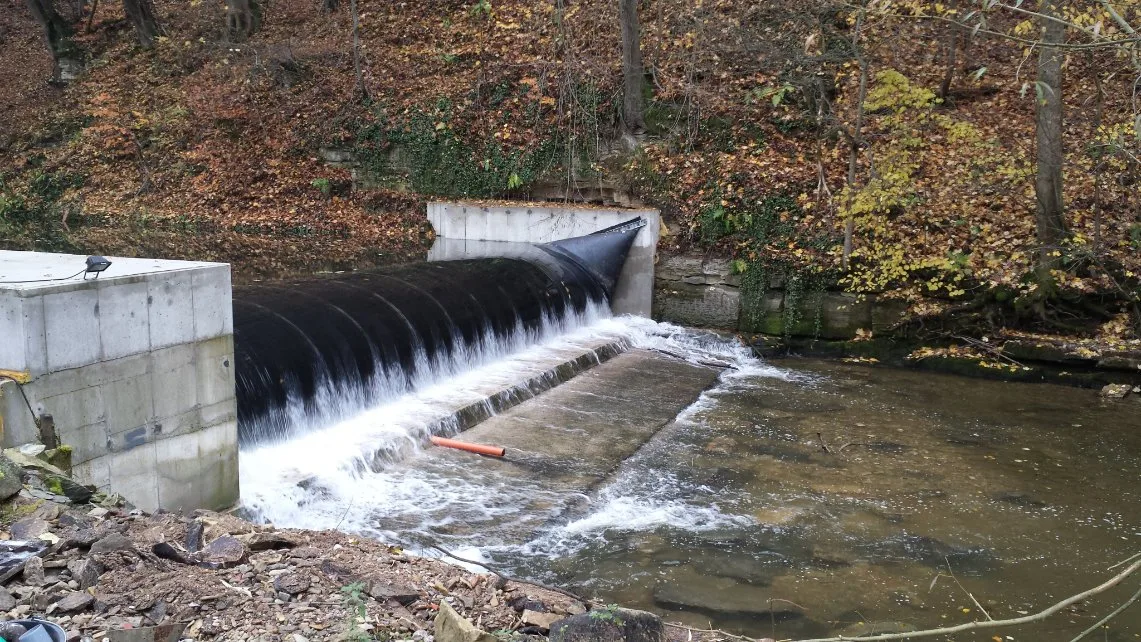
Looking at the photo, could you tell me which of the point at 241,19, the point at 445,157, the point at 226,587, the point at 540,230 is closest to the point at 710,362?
the point at 540,230

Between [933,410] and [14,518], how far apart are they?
9099 millimetres

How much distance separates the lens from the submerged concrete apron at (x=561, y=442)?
7.25 m

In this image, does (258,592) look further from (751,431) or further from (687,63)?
(687,63)

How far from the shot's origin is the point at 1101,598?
5.86 metres

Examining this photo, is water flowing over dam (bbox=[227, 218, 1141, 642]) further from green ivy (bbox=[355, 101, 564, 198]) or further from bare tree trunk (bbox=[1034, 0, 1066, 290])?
green ivy (bbox=[355, 101, 564, 198])

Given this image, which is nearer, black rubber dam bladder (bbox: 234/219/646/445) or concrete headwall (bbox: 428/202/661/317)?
black rubber dam bladder (bbox: 234/219/646/445)

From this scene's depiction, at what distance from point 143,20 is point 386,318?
65.6 feet

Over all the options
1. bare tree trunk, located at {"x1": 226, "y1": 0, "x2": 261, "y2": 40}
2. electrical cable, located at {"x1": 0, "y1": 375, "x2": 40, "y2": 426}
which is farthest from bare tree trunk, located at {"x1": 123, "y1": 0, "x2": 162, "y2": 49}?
electrical cable, located at {"x1": 0, "y1": 375, "x2": 40, "y2": 426}

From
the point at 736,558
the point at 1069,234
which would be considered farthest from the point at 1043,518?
the point at 1069,234

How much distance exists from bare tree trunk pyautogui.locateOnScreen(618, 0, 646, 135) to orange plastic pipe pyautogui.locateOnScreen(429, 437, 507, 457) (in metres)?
9.09

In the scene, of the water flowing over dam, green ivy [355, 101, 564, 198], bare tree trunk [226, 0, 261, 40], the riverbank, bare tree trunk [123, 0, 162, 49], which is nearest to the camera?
the riverbank

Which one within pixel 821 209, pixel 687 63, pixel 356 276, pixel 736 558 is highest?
pixel 687 63

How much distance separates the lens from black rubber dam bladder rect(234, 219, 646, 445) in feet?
26.9

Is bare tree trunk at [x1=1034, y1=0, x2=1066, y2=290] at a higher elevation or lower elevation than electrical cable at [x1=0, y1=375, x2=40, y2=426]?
higher
